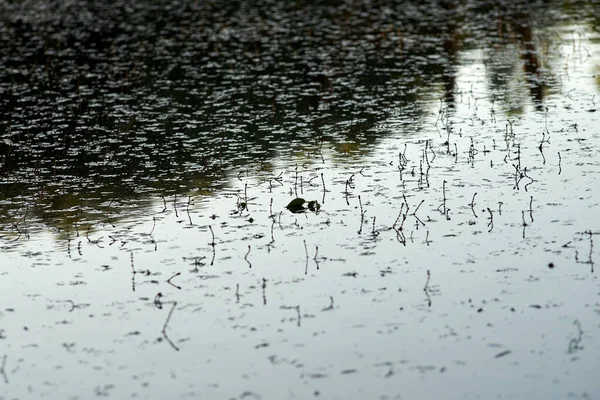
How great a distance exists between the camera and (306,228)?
454 inches

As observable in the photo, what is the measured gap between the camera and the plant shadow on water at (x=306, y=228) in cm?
800

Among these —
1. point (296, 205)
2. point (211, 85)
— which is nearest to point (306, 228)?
point (296, 205)

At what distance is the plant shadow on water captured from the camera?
8.00 meters

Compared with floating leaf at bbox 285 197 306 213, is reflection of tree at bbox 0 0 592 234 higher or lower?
higher

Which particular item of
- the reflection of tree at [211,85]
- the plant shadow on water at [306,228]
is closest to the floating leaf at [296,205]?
the plant shadow on water at [306,228]

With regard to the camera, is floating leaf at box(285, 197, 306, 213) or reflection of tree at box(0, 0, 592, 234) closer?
floating leaf at box(285, 197, 306, 213)

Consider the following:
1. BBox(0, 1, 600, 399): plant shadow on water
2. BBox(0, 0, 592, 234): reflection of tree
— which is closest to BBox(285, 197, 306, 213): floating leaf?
BBox(0, 1, 600, 399): plant shadow on water

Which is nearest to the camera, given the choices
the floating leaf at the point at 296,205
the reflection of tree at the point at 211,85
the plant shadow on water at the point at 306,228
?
the plant shadow on water at the point at 306,228

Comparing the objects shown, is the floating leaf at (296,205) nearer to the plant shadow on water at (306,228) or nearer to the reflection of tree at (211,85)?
the plant shadow on water at (306,228)

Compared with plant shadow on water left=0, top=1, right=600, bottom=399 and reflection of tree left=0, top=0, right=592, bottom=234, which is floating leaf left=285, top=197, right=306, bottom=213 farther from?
reflection of tree left=0, top=0, right=592, bottom=234

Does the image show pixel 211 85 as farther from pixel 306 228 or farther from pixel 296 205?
pixel 306 228

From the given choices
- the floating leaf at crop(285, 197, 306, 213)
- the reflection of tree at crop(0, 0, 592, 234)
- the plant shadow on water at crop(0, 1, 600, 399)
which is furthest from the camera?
the reflection of tree at crop(0, 0, 592, 234)

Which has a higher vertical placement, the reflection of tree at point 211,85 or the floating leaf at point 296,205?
the reflection of tree at point 211,85

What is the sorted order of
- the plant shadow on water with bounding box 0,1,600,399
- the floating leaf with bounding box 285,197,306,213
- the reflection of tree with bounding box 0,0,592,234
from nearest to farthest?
the plant shadow on water with bounding box 0,1,600,399 → the floating leaf with bounding box 285,197,306,213 → the reflection of tree with bounding box 0,0,592,234
